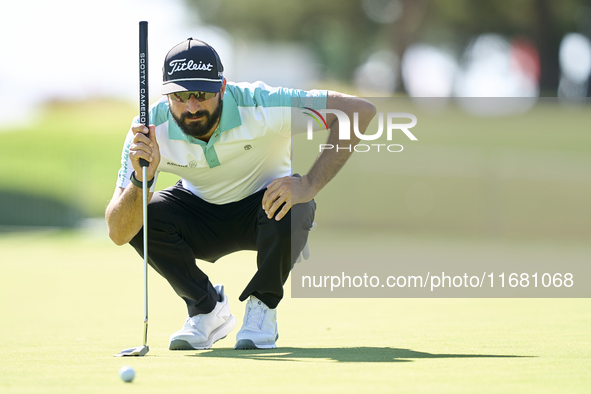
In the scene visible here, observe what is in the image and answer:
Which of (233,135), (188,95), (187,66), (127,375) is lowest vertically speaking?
(127,375)

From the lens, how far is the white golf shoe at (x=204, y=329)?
15.8ft

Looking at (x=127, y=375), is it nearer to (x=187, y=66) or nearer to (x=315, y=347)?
(x=315, y=347)

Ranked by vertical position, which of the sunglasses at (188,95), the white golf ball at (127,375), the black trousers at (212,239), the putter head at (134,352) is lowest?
the white golf ball at (127,375)

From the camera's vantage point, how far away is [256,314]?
4.86 meters

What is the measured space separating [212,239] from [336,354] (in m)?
1.40

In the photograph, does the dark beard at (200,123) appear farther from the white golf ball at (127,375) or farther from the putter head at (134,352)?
the white golf ball at (127,375)

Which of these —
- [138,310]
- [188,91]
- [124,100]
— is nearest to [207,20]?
[124,100]

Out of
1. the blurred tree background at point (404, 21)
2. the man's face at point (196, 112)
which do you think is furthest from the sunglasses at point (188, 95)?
the blurred tree background at point (404, 21)

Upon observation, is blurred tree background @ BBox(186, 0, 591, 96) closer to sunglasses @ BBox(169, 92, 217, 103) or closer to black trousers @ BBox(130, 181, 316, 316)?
black trousers @ BBox(130, 181, 316, 316)

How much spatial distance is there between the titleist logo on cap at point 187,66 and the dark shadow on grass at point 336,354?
150 centimetres

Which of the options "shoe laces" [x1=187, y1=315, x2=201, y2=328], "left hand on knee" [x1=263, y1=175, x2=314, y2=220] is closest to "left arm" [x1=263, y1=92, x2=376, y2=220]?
"left hand on knee" [x1=263, y1=175, x2=314, y2=220]

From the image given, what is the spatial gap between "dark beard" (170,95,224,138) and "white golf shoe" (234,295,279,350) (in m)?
0.98

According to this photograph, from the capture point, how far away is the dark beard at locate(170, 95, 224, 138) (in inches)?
191

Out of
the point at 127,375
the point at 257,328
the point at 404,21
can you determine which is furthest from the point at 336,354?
the point at 404,21
